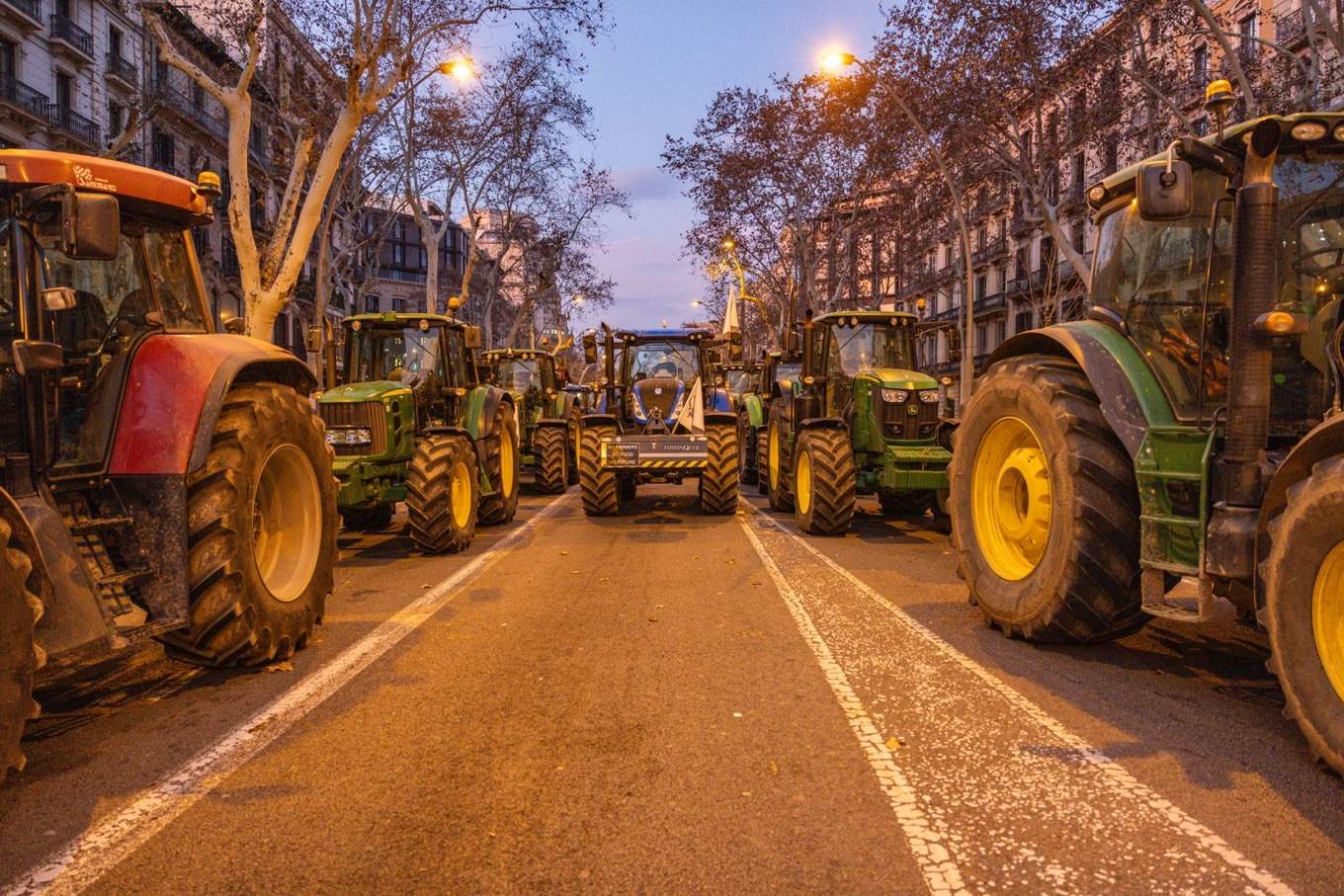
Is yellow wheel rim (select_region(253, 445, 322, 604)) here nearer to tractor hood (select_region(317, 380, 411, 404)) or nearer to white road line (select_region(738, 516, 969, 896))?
white road line (select_region(738, 516, 969, 896))

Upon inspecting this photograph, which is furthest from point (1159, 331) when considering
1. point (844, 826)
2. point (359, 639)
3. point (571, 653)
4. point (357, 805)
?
point (359, 639)

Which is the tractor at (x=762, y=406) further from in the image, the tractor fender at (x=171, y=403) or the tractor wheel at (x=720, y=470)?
the tractor fender at (x=171, y=403)

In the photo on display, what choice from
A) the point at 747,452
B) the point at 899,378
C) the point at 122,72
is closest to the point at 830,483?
the point at 899,378

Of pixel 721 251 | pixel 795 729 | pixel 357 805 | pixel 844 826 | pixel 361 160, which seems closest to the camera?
pixel 844 826

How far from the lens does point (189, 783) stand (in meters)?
3.45

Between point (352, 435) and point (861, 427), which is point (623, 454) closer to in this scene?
point (861, 427)

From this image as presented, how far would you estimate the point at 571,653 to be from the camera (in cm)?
533

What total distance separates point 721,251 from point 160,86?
65.6 feet

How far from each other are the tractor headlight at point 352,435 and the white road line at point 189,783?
13.5ft

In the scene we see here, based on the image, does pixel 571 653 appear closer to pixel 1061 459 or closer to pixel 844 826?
pixel 844 826

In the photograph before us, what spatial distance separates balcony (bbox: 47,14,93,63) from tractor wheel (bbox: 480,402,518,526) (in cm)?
2281

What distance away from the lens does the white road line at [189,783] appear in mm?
2785

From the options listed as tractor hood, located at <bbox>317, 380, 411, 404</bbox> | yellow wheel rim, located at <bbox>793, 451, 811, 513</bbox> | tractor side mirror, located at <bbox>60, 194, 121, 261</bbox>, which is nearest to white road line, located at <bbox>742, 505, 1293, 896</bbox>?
tractor side mirror, located at <bbox>60, 194, 121, 261</bbox>

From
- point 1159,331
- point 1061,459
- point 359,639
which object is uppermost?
point 1159,331
